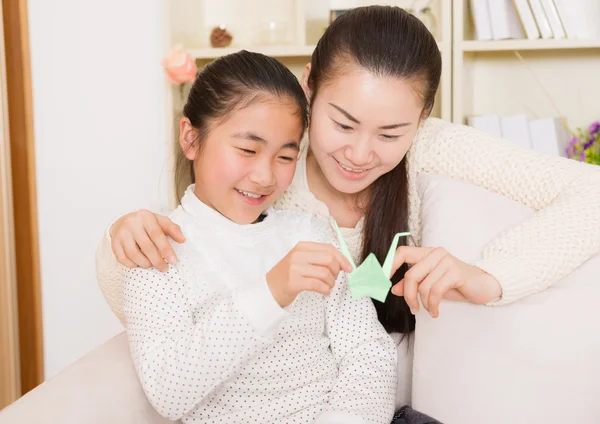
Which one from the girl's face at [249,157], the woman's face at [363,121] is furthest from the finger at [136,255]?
the woman's face at [363,121]

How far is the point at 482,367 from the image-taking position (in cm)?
115

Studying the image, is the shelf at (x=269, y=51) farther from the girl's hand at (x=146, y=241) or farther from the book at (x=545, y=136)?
the girl's hand at (x=146, y=241)

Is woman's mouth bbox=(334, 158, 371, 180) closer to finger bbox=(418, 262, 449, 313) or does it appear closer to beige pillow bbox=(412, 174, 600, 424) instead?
beige pillow bbox=(412, 174, 600, 424)

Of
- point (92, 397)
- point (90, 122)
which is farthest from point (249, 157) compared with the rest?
point (90, 122)

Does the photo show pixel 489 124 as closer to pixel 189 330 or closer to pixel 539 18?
pixel 539 18

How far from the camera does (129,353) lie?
1.26 m

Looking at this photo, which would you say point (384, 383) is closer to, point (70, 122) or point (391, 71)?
point (391, 71)

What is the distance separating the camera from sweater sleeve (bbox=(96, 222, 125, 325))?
135 centimetres

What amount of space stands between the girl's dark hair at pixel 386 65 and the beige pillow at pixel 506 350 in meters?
0.18

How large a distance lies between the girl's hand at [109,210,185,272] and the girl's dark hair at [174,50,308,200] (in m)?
0.18

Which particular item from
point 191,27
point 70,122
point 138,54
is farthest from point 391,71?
point 70,122

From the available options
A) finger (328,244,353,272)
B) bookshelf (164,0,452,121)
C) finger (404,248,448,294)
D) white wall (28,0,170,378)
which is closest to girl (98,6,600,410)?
finger (404,248,448,294)

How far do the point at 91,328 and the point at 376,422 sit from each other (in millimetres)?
1885

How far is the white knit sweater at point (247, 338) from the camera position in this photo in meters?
1.03
